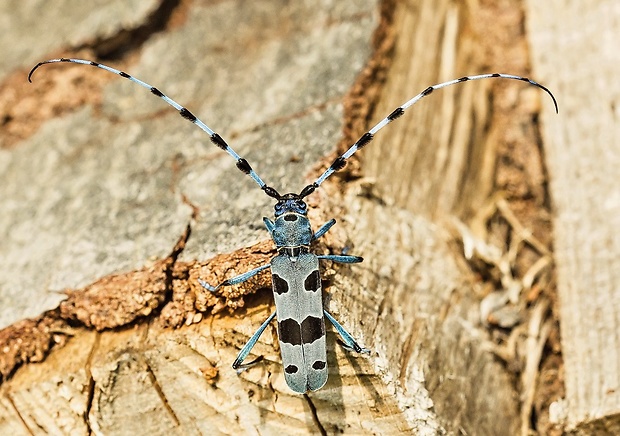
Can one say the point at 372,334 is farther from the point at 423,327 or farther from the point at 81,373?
the point at 81,373

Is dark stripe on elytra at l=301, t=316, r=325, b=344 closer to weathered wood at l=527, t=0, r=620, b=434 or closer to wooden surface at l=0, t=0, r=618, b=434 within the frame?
wooden surface at l=0, t=0, r=618, b=434

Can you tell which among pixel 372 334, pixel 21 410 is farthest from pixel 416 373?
pixel 21 410

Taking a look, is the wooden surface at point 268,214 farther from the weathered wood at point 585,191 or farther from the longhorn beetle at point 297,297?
the weathered wood at point 585,191

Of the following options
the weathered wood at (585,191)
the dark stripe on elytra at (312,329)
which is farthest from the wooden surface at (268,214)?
the weathered wood at (585,191)

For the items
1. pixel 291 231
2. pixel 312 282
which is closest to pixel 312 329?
pixel 312 282

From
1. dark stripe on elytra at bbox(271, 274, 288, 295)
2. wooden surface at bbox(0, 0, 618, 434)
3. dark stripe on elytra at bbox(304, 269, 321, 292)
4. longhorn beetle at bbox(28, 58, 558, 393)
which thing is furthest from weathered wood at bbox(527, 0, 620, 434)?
dark stripe on elytra at bbox(271, 274, 288, 295)

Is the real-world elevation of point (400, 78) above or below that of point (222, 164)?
above

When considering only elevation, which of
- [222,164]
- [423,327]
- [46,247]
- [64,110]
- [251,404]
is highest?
[64,110]

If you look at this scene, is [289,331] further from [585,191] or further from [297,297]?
[585,191]
